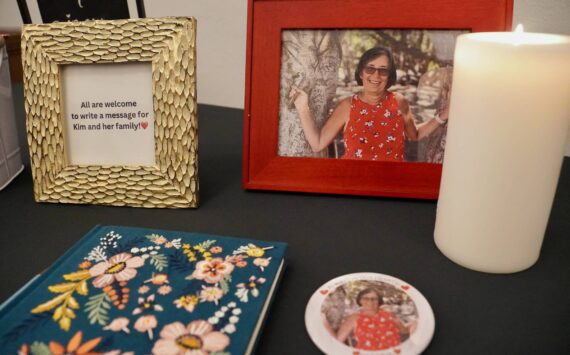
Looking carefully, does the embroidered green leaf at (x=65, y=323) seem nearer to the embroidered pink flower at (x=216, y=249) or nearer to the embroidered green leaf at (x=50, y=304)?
the embroidered green leaf at (x=50, y=304)

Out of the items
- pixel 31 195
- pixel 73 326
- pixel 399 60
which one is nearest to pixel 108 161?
pixel 31 195

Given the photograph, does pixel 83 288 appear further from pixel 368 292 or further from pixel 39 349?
pixel 368 292

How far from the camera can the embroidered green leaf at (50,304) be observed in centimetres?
35

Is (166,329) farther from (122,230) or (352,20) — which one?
(352,20)

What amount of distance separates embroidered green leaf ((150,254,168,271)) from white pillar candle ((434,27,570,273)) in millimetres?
273

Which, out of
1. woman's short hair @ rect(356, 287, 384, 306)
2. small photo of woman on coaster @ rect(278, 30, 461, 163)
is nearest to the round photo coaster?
woman's short hair @ rect(356, 287, 384, 306)

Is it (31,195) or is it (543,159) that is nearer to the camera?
(543,159)

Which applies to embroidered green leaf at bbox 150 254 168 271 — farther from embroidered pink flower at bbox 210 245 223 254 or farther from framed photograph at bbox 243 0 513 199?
framed photograph at bbox 243 0 513 199

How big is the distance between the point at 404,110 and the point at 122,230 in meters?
0.34

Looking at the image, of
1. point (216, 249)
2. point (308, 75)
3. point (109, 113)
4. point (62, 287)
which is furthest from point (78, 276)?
point (308, 75)

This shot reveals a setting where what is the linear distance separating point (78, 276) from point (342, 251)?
0.25 meters

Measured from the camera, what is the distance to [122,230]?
0.47 metres

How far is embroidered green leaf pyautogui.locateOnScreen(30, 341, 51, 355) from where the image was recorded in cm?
32

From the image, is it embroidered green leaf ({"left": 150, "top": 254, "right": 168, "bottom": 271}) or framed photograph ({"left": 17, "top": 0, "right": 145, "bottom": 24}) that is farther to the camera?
framed photograph ({"left": 17, "top": 0, "right": 145, "bottom": 24})
